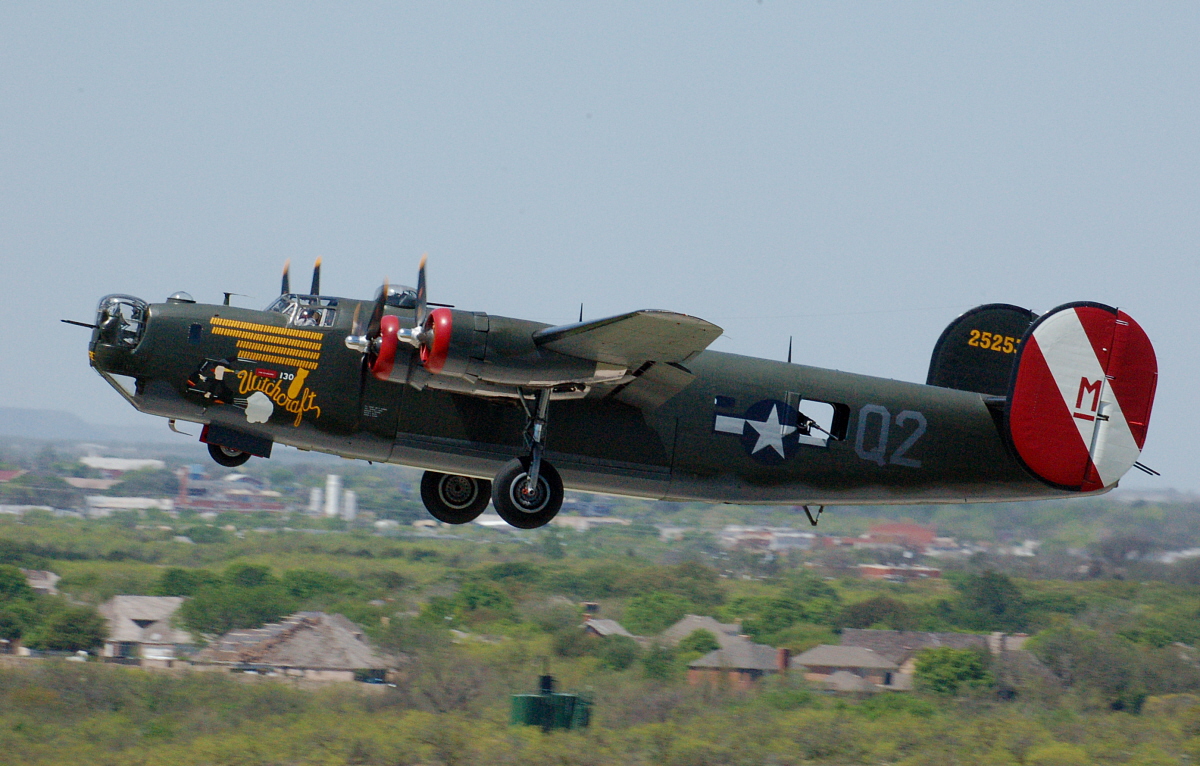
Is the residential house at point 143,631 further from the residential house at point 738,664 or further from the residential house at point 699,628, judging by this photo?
the residential house at point 738,664

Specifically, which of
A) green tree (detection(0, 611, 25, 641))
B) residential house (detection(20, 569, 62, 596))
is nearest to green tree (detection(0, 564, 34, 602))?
residential house (detection(20, 569, 62, 596))

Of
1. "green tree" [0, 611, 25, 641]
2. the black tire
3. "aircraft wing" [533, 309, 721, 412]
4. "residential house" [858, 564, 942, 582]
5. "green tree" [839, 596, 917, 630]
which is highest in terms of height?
"aircraft wing" [533, 309, 721, 412]

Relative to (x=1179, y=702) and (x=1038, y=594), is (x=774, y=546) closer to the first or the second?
(x=1038, y=594)

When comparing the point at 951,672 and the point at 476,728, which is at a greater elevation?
the point at 951,672

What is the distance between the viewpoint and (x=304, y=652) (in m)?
31.8

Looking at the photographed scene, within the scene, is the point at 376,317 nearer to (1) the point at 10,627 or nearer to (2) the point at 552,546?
(1) the point at 10,627

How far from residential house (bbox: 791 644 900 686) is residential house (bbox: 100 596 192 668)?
60.7 ft

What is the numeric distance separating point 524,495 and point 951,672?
26310mm

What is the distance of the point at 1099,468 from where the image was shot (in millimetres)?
13859

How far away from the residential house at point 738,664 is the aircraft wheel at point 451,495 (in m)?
19.4

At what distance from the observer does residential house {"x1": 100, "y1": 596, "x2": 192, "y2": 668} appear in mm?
32938

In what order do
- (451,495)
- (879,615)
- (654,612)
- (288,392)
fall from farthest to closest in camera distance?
(879,615)
(654,612)
(451,495)
(288,392)

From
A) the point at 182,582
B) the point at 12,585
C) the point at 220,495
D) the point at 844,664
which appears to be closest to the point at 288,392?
the point at 844,664

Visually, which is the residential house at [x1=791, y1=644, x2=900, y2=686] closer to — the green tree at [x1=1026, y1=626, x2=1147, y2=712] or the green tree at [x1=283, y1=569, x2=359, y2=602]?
the green tree at [x1=1026, y1=626, x2=1147, y2=712]
